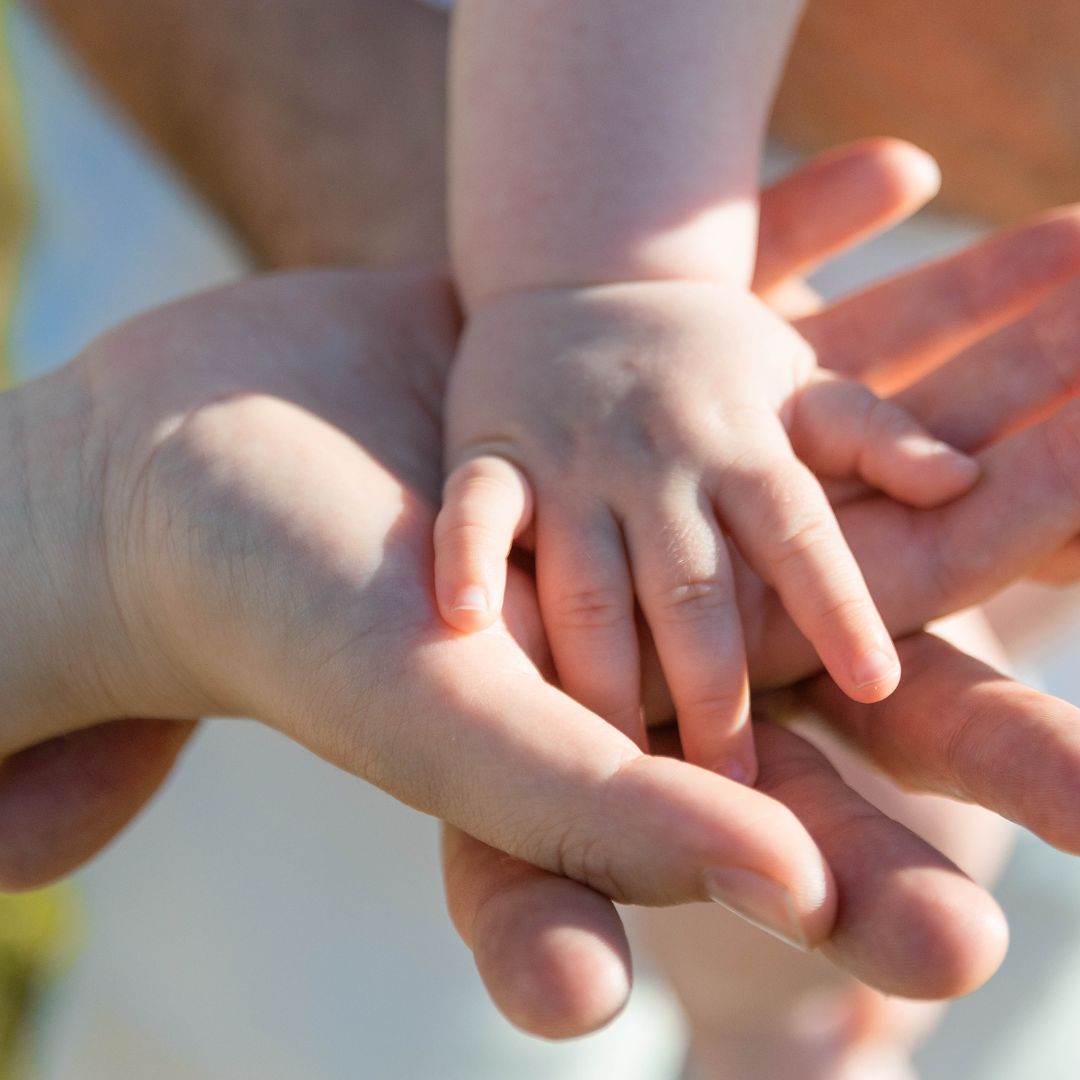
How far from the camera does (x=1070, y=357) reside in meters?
0.85

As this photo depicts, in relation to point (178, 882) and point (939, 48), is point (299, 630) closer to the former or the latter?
point (178, 882)

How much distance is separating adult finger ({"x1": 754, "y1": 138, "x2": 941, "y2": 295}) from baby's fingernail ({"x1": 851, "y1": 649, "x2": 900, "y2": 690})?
478mm

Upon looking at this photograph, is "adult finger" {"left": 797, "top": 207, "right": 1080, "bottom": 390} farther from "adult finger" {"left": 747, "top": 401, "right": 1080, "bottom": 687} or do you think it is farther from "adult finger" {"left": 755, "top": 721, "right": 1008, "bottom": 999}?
"adult finger" {"left": 755, "top": 721, "right": 1008, "bottom": 999}

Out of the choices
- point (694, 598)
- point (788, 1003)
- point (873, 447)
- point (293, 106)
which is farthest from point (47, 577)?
point (293, 106)

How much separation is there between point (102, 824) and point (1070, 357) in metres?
0.72

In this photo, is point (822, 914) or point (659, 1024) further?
point (659, 1024)

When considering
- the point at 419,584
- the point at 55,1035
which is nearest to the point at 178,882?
the point at 55,1035

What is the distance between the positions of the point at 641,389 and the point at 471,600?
21 centimetres

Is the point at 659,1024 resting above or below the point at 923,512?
below

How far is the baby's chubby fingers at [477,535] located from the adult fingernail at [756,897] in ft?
0.61

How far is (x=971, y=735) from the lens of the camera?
664 millimetres

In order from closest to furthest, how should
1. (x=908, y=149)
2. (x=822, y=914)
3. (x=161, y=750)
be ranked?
(x=822, y=914) < (x=161, y=750) < (x=908, y=149)

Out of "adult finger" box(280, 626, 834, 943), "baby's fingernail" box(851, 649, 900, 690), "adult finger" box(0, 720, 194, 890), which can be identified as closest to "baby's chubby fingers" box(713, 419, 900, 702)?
"baby's fingernail" box(851, 649, 900, 690)

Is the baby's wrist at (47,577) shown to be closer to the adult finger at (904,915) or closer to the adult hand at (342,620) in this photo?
the adult hand at (342,620)
